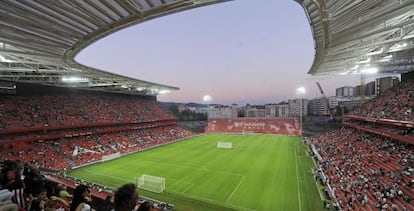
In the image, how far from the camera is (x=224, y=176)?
2153 centimetres

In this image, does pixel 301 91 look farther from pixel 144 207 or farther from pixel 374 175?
pixel 144 207

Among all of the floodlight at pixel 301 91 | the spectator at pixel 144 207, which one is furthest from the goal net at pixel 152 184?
the floodlight at pixel 301 91

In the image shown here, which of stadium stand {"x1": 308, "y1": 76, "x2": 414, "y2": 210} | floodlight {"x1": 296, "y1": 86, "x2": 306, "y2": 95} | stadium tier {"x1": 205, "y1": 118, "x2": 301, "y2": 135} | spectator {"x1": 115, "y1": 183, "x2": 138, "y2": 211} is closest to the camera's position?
spectator {"x1": 115, "y1": 183, "x2": 138, "y2": 211}

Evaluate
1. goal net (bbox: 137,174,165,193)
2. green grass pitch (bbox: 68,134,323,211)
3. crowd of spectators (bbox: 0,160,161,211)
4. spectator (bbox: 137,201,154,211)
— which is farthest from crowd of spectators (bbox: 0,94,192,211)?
spectator (bbox: 137,201,154,211)

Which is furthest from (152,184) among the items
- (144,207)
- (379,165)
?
(379,165)

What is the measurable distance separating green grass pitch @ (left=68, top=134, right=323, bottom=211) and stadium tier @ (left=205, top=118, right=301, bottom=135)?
20784 mm

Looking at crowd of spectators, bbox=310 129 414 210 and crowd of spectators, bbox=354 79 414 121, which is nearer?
crowd of spectators, bbox=310 129 414 210

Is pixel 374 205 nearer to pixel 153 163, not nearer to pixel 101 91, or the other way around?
pixel 153 163

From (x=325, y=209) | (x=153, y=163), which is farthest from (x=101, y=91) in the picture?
(x=325, y=209)

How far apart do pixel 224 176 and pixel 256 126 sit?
3708 centimetres

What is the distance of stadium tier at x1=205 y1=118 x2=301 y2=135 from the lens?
5383cm

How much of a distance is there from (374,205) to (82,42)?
1861 centimetres

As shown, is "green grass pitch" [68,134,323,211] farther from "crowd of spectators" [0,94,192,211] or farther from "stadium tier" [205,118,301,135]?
"stadium tier" [205,118,301,135]

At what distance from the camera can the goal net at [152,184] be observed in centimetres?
1783
